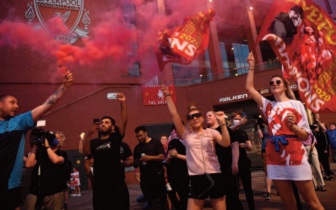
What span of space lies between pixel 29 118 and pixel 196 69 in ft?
74.0

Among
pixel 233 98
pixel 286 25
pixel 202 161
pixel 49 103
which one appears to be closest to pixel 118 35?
pixel 286 25

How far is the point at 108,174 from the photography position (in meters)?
4.01

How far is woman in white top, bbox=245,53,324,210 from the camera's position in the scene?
3129mm

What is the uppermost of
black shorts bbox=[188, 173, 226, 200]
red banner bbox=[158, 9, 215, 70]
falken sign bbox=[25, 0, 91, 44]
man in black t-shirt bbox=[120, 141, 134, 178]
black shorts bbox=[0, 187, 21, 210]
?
falken sign bbox=[25, 0, 91, 44]

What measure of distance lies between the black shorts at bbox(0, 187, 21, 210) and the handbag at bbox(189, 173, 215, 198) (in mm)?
1973

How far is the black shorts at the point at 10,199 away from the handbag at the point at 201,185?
197 cm

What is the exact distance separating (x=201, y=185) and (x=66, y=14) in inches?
676

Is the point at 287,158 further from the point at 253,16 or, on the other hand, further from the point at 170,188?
the point at 253,16

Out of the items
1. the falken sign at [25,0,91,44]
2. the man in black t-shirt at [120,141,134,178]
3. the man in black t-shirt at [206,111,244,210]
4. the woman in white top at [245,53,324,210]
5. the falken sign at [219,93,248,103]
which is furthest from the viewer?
the falken sign at [219,93,248,103]

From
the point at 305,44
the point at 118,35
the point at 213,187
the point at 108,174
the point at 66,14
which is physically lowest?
the point at 213,187

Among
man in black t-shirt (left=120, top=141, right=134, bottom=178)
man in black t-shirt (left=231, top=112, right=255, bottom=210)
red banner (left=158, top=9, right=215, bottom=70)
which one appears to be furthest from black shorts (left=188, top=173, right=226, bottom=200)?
red banner (left=158, top=9, right=215, bottom=70)

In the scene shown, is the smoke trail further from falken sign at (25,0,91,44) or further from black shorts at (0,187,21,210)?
black shorts at (0,187,21,210)

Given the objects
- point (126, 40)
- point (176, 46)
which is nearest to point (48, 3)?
point (126, 40)

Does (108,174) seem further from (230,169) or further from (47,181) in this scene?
(230,169)
